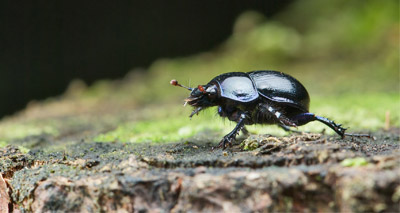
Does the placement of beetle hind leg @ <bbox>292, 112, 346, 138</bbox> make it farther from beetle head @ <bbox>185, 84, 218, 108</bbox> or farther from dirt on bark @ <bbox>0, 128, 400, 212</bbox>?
beetle head @ <bbox>185, 84, 218, 108</bbox>

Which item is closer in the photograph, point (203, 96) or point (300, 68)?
point (203, 96)

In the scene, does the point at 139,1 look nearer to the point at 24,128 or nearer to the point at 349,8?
the point at 349,8

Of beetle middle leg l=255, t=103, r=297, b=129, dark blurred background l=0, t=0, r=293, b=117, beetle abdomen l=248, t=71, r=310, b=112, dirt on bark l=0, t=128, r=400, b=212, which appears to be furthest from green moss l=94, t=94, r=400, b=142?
dark blurred background l=0, t=0, r=293, b=117

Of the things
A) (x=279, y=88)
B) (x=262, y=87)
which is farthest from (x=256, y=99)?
(x=279, y=88)

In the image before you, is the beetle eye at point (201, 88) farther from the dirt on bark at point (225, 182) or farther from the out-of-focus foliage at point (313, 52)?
the out-of-focus foliage at point (313, 52)

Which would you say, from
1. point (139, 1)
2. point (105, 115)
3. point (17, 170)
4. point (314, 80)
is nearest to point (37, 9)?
point (139, 1)

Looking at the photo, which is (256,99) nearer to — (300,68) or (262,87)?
(262,87)
